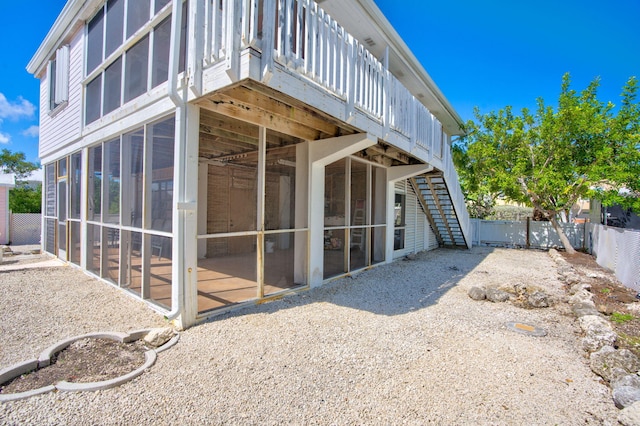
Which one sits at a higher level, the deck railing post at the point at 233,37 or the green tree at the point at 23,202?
the deck railing post at the point at 233,37

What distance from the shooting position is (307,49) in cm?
367

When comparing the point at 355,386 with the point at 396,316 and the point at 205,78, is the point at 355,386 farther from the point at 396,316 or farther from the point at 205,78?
the point at 205,78

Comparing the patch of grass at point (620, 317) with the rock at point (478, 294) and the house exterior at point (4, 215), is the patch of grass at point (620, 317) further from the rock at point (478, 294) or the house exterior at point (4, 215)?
the house exterior at point (4, 215)

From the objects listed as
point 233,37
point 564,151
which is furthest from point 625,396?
point 564,151

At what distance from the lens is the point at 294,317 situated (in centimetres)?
434

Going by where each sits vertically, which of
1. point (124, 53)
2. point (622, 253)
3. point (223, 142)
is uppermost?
point (124, 53)

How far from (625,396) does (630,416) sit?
0.31 meters

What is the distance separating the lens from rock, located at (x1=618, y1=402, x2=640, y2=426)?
209cm

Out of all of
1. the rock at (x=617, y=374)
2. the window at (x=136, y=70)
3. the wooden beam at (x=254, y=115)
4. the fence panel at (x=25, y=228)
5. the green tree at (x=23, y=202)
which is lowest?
the rock at (x=617, y=374)

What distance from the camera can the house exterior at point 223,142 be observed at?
365 cm

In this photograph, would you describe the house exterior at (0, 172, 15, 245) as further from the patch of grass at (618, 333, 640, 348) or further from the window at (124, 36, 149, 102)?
the patch of grass at (618, 333, 640, 348)

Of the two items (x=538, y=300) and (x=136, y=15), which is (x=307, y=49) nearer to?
(x=136, y=15)

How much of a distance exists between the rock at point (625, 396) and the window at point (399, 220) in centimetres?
690

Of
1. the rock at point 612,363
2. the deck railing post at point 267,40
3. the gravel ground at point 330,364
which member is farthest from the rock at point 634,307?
the deck railing post at point 267,40
